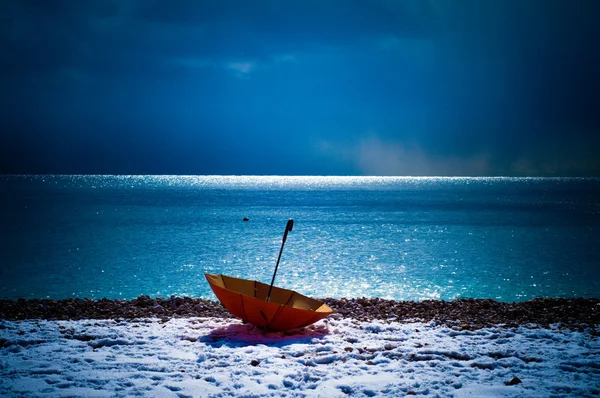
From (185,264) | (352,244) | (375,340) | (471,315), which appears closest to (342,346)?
(375,340)

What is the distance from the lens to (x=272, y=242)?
4288 cm

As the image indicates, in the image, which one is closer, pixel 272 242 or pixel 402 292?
pixel 402 292

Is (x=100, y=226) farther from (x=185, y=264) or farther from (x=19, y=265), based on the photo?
(x=185, y=264)

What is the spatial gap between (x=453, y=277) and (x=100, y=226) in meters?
44.0

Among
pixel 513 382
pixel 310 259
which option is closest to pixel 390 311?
pixel 513 382

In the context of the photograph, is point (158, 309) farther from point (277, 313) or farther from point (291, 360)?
point (291, 360)

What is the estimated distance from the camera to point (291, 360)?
957cm

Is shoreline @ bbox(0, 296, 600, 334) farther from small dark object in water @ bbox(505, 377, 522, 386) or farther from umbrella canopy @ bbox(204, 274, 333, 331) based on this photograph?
small dark object in water @ bbox(505, 377, 522, 386)

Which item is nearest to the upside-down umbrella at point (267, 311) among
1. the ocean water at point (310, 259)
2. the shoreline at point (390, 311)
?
the shoreline at point (390, 311)

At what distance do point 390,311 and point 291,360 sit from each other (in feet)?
17.8

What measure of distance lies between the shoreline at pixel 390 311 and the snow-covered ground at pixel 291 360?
1129 mm

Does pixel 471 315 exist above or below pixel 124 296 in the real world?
above

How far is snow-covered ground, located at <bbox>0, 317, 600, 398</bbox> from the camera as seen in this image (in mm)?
7973

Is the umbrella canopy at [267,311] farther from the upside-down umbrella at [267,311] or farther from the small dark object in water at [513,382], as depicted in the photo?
the small dark object in water at [513,382]
